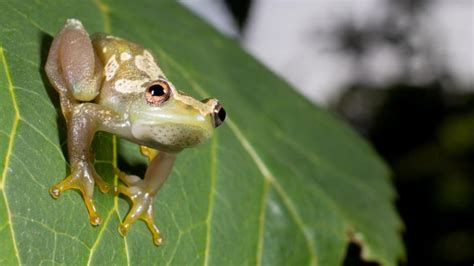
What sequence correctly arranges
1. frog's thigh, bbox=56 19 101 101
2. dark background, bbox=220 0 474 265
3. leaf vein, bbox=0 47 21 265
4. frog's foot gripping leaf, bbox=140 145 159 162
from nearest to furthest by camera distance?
leaf vein, bbox=0 47 21 265, frog's thigh, bbox=56 19 101 101, frog's foot gripping leaf, bbox=140 145 159 162, dark background, bbox=220 0 474 265

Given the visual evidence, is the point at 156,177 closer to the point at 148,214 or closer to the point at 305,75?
the point at 148,214

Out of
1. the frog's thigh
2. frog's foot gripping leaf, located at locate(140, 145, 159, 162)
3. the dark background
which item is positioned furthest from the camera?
the dark background

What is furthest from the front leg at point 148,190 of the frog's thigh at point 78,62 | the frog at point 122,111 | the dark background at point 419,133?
the dark background at point 419,133

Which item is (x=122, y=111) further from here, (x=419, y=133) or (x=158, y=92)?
(x=419, y=133)

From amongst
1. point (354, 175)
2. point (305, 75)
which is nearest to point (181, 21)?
point (354, 175)

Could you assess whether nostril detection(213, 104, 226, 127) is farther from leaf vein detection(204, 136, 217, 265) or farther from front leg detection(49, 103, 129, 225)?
leaf vein detection(204, 136, 217, 265)

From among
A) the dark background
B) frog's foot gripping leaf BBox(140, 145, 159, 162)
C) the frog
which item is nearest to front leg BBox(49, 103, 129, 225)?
the frog
